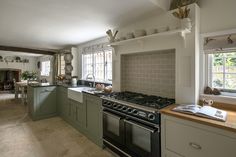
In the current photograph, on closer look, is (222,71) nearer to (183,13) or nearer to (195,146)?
(183,13)

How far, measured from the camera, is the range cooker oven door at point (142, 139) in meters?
1.65

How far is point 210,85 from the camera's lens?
191 cm

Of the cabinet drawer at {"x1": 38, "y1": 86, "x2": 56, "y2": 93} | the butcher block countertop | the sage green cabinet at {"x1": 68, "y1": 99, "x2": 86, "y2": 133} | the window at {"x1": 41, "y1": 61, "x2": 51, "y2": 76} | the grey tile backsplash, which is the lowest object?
the sage green cabinet at {"x1": 68, "y1": 99, "x2": 86, "y2": 133}

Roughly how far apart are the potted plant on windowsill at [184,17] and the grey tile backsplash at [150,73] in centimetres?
46

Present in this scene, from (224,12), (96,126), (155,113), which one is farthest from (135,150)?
(224,12)

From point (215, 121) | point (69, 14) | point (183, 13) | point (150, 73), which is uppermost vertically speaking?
point (69, 14)

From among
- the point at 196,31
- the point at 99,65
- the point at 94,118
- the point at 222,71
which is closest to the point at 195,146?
the point at 222,71

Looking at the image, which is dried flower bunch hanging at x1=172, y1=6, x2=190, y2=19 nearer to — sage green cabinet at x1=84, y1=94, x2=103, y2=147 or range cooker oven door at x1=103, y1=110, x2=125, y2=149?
range cooker oven door at x1=103, y1=110, x2=125, y2=149

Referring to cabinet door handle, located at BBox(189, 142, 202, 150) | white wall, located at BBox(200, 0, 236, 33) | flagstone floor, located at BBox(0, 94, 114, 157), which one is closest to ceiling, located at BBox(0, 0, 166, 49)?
white wall, located at BBox(200, 0, 236, 33)

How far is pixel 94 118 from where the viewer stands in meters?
2.62

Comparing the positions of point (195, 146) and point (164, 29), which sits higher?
point (164, 29)

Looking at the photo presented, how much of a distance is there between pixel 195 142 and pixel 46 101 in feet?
12.2

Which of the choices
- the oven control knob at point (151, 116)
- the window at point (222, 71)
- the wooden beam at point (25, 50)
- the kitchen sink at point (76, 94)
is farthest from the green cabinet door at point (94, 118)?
the wooden beam at point (25, 50)

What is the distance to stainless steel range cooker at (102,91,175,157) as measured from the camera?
5.45 feet
